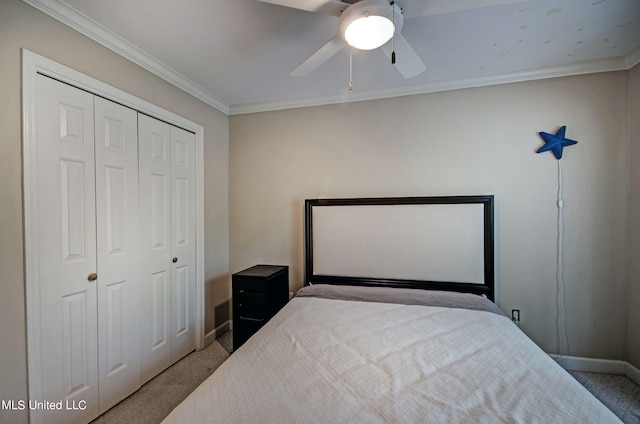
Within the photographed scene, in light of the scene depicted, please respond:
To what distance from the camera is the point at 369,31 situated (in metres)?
1.27

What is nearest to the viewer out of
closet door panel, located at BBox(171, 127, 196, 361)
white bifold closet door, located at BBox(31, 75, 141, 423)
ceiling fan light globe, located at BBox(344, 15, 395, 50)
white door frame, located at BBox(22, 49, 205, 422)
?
ceiling fan light globe, located at BBox(344, 15, 395, 50)

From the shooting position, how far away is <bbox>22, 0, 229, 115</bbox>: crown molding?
146cm

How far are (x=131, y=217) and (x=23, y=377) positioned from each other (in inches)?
39.8

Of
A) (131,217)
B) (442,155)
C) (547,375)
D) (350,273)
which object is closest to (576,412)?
(547,375)

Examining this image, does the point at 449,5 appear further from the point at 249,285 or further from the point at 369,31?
the point at 249,285

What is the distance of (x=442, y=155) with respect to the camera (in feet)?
7.96

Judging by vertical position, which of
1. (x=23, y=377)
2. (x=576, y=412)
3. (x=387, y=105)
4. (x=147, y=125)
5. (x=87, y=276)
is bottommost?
(x=23, y=377)

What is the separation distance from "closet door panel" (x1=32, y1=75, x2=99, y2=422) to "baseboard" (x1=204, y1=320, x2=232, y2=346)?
102 cm

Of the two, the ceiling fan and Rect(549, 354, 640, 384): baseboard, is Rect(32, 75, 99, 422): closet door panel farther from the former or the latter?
Rect(549, 354, 640, 384): baseboard

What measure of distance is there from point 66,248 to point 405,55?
226 centimetres

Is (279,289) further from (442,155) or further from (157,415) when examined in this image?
(442,155)

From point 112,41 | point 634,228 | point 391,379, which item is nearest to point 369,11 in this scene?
point 391,379

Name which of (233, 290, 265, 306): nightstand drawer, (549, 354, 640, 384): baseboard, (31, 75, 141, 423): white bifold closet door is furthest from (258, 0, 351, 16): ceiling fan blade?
(549, 354, 640, 384): baseboard

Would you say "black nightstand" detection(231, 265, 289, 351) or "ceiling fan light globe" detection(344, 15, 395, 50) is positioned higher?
"ceiling fan light globe" detection(344, 15, 395, 50)
